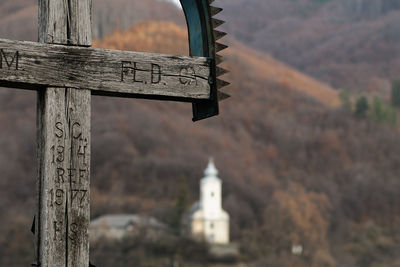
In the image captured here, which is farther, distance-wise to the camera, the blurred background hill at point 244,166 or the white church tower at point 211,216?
the white church tower at point 211,216

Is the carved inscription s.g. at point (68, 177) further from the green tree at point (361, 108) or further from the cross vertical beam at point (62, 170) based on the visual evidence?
the green tree at point (361, 108)

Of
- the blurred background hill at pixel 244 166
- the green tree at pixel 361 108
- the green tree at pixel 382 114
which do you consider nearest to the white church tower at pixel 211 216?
the blurred background hill at pixel 244 166

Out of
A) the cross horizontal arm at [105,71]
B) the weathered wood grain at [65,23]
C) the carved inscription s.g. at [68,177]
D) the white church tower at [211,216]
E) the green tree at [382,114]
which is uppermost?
the green tree at [382,114]

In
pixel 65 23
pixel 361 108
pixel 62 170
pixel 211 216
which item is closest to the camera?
pixel 62 170

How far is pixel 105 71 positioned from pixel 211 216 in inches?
4785

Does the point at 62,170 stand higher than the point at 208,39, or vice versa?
the point at 208,39

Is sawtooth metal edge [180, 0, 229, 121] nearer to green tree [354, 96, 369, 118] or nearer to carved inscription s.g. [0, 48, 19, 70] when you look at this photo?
carved inscription s.g. [0, 48, 19, 70]

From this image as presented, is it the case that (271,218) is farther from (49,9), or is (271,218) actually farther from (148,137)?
(49,9)

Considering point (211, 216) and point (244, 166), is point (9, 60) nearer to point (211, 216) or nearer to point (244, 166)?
point (211, 216)

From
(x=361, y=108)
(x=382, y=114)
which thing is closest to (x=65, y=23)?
(x=361, y=108)

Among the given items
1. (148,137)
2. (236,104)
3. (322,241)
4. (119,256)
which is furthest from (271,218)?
(236,104)

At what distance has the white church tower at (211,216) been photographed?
4860 inches

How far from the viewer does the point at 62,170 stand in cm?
390

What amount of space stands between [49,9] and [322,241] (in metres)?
127
